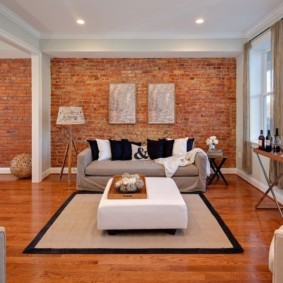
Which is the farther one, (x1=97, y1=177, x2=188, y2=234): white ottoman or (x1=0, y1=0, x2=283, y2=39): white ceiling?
(x1=0, y1=0, x2=283, y2=39): white ceiling

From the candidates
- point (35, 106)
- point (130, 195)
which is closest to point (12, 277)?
point (130, 195)

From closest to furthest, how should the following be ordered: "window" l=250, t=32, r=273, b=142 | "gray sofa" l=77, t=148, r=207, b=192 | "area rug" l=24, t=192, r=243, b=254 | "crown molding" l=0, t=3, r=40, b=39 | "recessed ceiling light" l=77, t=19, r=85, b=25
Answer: "area rug" l=24, t=192, r=243, b=254
"crown molding" l=0, t=3, r=40, b=39
"recessed ceiling light" l=77, t=19, r=85, b=25
"gray sofa" l=77, t=148, r=207, b=192
"window" l=250, t=32, r=273, b=142

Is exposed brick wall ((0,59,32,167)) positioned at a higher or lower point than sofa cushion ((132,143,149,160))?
higher

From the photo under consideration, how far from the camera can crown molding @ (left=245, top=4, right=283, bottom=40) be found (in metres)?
4.18

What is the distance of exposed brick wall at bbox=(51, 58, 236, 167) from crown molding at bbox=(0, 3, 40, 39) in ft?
3.07

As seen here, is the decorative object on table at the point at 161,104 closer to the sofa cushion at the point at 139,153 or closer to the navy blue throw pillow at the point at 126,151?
the sofa cushion at the point at 139,153

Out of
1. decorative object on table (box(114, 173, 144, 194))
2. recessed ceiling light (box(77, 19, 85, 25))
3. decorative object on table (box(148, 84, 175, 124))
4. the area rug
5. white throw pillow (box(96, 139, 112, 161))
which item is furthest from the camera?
decorative object on table (box(148, 84, 175, 124))

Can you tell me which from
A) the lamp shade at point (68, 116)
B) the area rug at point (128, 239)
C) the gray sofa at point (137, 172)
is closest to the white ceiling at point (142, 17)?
the lamp shade at point (68, 116)

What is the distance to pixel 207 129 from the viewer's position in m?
6.17

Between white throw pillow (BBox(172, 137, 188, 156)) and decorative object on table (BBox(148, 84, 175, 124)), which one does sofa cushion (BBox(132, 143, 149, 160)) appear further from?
decorative object on table (BBox(148, 84, 175, 124))

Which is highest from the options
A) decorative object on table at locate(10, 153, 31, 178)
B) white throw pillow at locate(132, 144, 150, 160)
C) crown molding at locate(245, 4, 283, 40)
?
crown molding at locate(245, 4, 283, 40)

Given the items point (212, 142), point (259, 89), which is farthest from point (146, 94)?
point (259, 89)

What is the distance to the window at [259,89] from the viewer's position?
5.19m

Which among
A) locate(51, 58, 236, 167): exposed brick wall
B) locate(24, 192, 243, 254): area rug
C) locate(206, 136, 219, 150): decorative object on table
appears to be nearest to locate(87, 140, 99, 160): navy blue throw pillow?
A: locate(51, 58, 236, 167): exposed brick wall
